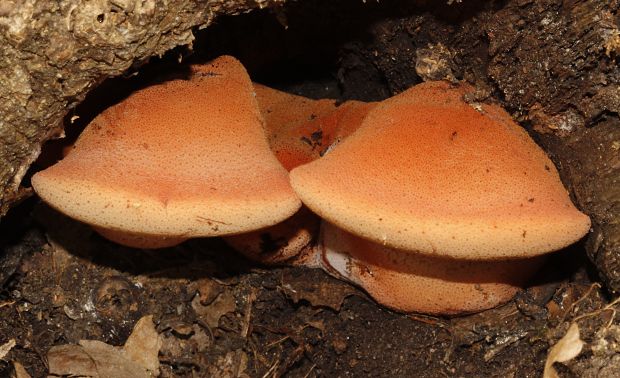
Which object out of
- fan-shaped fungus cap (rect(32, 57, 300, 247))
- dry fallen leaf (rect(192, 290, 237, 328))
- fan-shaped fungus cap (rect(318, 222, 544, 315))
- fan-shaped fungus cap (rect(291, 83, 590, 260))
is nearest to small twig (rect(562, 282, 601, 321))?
fan-shaped fungus cap (rect(318, 222, 544, 315))

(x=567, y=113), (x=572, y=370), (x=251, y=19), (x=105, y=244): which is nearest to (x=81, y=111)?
(x=105, y=244)

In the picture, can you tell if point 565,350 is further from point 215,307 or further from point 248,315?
point 215,307

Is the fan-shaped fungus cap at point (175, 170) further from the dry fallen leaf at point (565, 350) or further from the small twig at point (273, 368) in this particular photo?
the dry fallen leaf at point (565, 350)

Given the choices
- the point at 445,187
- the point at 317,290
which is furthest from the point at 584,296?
the point at 317,290

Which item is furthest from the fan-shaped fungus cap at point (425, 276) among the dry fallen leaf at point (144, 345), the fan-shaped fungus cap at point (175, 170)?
the dry fallen leaf at point (144, 345)

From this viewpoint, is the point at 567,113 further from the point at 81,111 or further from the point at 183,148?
the point at 81,111

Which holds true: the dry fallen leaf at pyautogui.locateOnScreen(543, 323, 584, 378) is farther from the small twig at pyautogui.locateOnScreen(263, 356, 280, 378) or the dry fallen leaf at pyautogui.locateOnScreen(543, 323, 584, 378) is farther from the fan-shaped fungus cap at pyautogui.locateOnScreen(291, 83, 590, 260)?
the small twig at pyautogui.locateOnScreen(263, 356, 280, 378)
